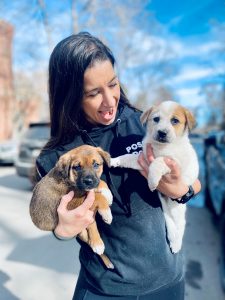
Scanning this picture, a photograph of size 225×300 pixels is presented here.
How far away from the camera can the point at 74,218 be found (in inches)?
65.4

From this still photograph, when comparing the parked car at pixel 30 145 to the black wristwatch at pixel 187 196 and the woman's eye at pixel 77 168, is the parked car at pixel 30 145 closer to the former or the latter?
the woman's eye at pixel 77 168

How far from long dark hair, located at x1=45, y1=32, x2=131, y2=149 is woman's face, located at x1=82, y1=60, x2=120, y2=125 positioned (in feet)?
0.11

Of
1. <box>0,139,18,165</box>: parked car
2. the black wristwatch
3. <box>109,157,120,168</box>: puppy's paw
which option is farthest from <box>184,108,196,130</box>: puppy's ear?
<box>0,139,18,165</box>: parked car

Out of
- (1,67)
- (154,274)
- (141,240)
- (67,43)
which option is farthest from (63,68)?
(1,67)

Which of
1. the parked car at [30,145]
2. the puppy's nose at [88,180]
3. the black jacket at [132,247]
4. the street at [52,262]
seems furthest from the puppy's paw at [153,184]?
the parked car at [30,145]

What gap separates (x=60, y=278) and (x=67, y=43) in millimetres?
3368

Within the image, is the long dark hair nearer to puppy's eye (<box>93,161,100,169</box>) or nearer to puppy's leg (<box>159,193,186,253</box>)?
puppy's eye (<box>93,161,100,169</box>)

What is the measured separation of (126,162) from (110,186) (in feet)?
0.53

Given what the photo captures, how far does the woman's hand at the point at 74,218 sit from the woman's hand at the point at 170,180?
0.33m

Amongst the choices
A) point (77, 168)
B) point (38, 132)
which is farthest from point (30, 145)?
point (77, 168)

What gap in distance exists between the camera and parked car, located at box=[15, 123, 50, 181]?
29.6 feet

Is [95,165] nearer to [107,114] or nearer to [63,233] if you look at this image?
[107,114]

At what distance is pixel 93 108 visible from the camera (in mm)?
1838

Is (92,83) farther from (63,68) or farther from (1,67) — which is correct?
(1,67)
